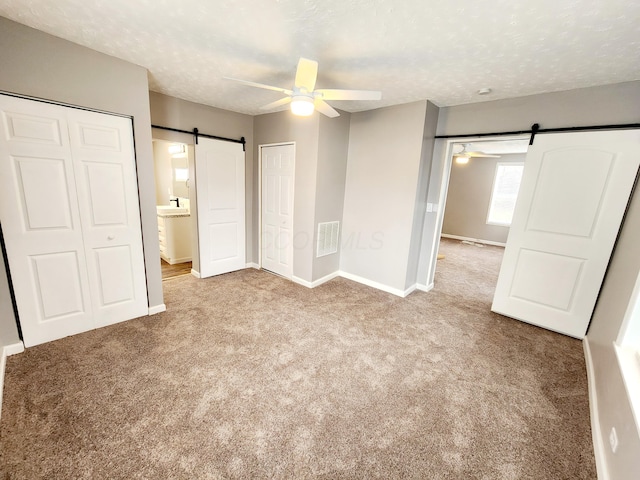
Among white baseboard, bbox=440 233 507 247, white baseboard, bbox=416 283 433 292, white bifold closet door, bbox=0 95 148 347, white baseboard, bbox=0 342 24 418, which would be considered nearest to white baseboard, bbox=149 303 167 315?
white bifold closet door, bbox=0 95 148 347

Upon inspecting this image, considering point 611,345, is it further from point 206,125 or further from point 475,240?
point 475,240

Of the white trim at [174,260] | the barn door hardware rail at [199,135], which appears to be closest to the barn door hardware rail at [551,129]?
the barn door hardware rail at [199,135]

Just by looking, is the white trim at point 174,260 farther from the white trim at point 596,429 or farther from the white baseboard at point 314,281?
the white trim at point 596,429

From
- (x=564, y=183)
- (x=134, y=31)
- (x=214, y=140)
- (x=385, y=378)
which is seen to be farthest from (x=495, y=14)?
(x=214, y=140)

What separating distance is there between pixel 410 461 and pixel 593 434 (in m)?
1.22

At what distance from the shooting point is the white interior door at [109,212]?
2199 millimetres

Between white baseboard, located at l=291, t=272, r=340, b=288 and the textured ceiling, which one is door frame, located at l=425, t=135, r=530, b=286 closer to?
the textured ceiling

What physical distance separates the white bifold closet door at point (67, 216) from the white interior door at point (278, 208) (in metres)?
1.84

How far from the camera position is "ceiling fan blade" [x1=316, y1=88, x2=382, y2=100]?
1.93 m

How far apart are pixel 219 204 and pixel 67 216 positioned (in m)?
1.81

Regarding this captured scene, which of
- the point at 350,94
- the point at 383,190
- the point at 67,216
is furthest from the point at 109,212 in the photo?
the point at 383,190

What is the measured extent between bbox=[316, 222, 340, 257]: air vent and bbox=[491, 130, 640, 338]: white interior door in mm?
2194

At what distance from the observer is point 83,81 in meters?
2.10

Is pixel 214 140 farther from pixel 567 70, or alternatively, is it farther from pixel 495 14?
pixel 567 70
